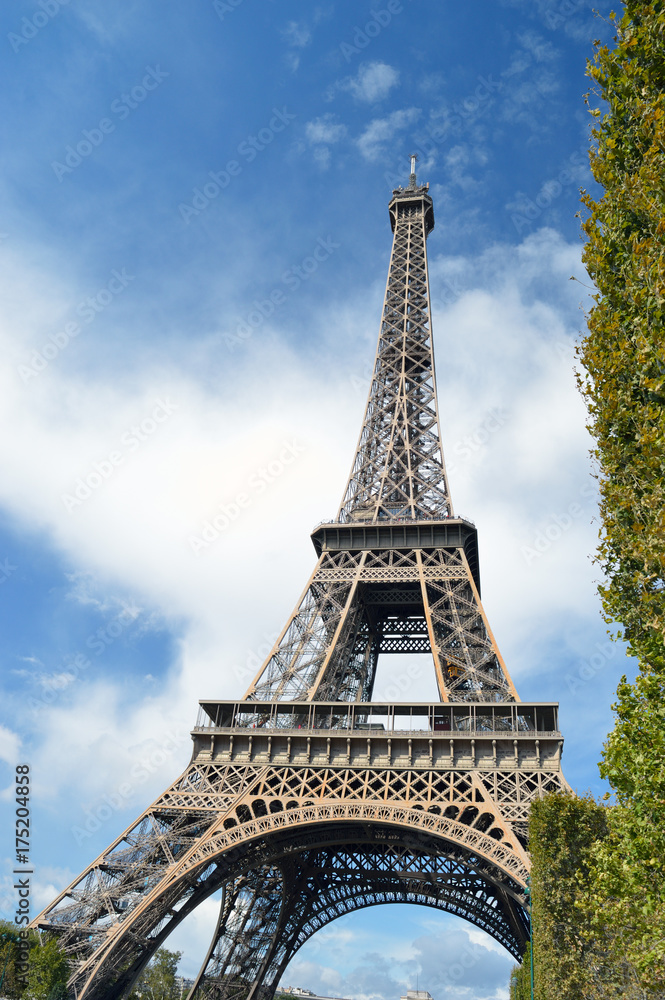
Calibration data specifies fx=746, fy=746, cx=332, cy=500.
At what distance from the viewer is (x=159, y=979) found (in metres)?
→ 62.2

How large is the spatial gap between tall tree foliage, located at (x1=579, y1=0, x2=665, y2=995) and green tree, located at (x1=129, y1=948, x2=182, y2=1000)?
60952 millimetres

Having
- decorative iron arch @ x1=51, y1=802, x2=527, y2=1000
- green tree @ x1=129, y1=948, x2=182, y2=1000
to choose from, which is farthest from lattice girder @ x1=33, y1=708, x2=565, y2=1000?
green tree @ x1=129, y1=948, x2=182, y2=1000

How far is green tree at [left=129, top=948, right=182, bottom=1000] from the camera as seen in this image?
201 feet

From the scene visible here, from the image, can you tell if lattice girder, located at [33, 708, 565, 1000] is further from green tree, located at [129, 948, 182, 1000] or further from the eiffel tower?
green tree, located at [129, 948, 182, 1000]

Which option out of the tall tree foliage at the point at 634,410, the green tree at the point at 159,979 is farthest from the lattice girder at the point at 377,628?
the green tree at the point at 159,979

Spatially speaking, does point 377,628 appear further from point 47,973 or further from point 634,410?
point 634,410

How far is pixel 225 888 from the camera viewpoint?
126ft

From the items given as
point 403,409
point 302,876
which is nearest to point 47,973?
point 302,876

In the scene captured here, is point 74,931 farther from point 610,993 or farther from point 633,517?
point 633,517

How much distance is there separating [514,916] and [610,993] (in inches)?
626

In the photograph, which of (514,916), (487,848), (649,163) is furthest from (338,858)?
(649,163)

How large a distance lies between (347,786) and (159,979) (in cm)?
4478

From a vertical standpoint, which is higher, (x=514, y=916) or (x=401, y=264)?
(x=401, y=264)

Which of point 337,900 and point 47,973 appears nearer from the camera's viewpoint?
point 47,973
